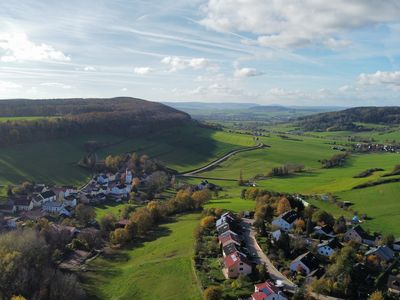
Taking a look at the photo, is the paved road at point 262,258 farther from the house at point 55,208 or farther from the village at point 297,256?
the house at point 55,208


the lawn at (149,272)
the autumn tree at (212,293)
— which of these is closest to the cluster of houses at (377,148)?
the lawn at (149,272)

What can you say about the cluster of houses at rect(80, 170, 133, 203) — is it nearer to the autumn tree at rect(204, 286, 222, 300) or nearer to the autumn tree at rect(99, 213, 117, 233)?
the autumn tree at rect(99, 213, 117, 233)

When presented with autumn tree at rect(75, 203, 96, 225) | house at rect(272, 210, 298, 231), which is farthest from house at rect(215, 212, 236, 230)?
autumn tree at rect(75, 203, 96, 225)

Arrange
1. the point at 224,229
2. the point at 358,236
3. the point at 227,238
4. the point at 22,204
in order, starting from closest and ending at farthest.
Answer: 1. the point at 227,238
2. the point at 224,229
3. the point at 358,236
4. the point at 22,204

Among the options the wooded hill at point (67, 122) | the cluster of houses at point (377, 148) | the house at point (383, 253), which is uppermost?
the wooded hill at point (67, 122)

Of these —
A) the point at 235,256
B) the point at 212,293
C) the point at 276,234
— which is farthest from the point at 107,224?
the point at 212,293

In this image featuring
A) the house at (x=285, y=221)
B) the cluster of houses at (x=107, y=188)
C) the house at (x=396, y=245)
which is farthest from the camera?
the cluster of houses at (x=107, y=188)

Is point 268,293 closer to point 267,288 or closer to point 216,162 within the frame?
point 267,288
